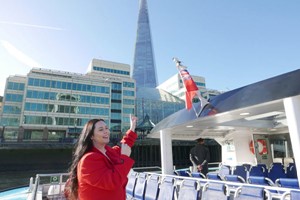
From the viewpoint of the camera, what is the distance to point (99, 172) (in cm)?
175

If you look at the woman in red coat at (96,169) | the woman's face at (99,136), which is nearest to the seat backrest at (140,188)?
the woman in red coat at (96,169)

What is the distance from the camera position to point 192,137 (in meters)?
13.8

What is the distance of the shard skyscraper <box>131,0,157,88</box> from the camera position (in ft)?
452

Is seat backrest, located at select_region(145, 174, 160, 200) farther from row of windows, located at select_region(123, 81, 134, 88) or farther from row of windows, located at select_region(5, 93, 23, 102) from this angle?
row of windows, located at select_region(123, 81, 134, 88)

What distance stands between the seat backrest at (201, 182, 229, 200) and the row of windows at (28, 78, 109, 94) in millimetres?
47031

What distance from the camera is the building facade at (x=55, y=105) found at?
4188 cm

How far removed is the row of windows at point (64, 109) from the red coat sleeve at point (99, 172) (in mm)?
46662

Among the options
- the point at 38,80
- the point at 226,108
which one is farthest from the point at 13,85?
the point at 226,108

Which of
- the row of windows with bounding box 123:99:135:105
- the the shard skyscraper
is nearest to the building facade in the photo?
the row of windows with bounding box 123:99:135:105

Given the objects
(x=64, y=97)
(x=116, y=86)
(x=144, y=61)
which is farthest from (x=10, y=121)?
(x=144, y=61)

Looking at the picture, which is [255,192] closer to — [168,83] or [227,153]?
[227,153]

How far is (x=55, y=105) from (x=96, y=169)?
4742 centimetres

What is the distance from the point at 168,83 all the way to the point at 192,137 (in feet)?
271

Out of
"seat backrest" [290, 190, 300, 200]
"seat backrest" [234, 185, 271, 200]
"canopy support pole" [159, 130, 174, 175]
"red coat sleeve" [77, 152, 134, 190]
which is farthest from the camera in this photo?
"canopy support pole" [159, 130, 174, 175]
